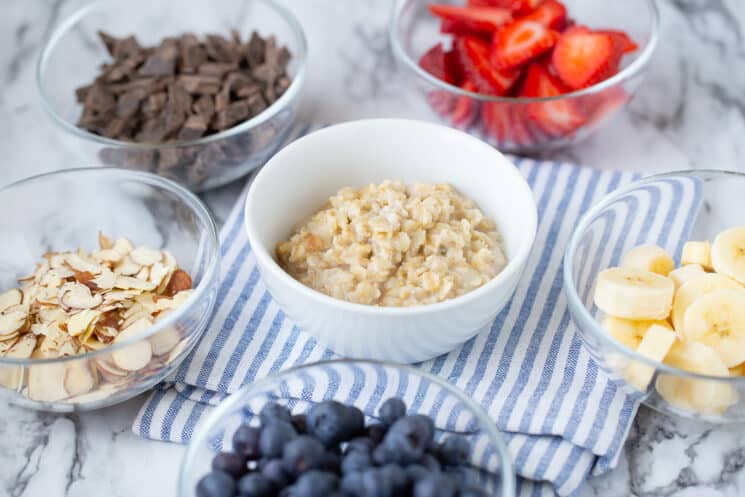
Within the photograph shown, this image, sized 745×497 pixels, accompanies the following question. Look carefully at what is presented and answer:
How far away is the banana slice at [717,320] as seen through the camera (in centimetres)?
169

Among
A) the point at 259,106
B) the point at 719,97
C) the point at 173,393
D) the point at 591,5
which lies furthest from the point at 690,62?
the point at 173,393

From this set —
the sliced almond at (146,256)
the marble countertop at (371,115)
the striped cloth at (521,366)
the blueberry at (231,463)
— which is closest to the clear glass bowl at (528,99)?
the marble countertop at (371,115)

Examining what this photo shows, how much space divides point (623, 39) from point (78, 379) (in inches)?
55.9

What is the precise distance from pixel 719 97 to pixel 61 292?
1.64 meters

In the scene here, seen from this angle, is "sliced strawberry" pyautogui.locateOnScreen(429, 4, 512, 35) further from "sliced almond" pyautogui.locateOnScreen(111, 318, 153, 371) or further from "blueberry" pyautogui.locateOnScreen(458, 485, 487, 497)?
"blueberry" pyautogui.locateOnScreen(458, 485, 487, 497)

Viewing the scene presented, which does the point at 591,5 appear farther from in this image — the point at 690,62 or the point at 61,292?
the point at 61,292

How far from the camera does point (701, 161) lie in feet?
7.56

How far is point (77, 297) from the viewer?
1851 millimetres

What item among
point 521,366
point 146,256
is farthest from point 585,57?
point 146,256

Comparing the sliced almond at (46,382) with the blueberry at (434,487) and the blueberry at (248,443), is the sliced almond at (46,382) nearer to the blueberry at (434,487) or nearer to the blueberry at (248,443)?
the blueberry at (248,443)

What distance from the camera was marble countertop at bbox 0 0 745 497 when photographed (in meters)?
1.70

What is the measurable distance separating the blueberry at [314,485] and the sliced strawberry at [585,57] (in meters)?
1.22

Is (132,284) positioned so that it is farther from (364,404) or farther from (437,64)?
(437,64)

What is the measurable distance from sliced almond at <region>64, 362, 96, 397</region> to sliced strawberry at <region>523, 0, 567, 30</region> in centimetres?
132
